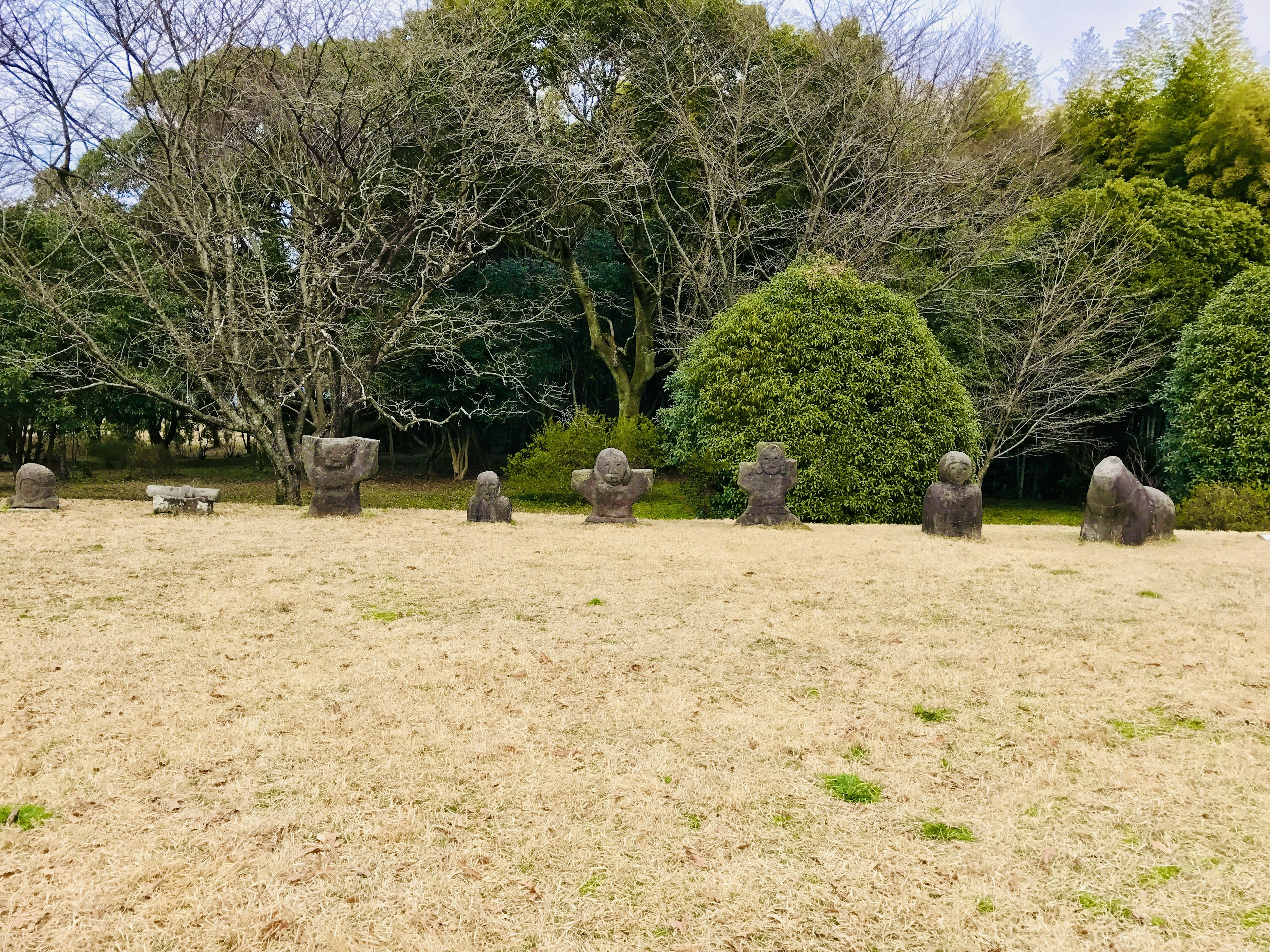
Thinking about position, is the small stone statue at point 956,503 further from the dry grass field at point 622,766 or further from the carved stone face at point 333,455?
the carved stone face at point 333,455

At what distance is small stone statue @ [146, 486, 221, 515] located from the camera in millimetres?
10758

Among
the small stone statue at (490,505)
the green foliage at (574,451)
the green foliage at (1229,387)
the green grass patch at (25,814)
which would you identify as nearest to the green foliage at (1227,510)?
the green foliage at (1229,387)

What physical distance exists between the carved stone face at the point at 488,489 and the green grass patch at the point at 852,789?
7909mm

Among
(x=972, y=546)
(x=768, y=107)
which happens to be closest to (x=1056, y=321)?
(x=768, y=107)

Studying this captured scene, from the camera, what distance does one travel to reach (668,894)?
8.26 ft

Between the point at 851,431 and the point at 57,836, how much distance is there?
11.9 m

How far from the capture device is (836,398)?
516 inches

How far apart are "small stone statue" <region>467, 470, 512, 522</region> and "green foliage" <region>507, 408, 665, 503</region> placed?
428 centimetres

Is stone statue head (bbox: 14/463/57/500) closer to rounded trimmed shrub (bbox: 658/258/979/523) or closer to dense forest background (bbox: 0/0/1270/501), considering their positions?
dense forest background (bbox: 0/0/1270/501)

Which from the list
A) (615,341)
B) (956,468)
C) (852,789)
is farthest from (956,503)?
(615,341)

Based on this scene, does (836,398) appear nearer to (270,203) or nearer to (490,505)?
(490,505)

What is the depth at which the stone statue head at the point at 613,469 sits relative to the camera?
10.8 metres

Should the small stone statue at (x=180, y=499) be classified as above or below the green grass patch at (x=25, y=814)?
above

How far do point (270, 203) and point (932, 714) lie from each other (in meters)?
16.1
